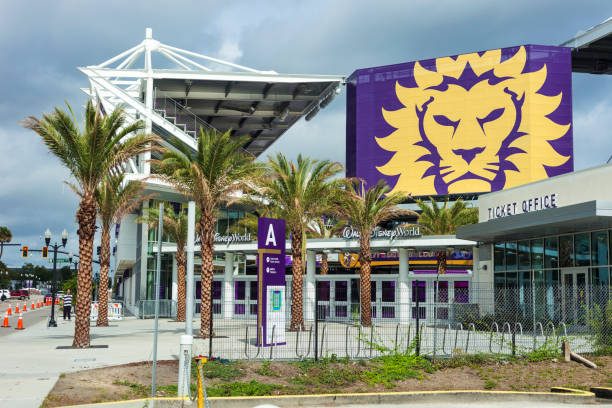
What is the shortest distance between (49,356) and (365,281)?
734 inches

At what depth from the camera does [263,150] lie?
87.4m

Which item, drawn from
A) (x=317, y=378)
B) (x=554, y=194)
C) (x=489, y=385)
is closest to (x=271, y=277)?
(x=317, y=378)

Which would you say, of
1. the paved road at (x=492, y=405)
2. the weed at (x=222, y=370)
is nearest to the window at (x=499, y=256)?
the paved road at (x=492, y=405)

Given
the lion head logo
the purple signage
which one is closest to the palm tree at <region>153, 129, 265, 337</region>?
the purple signage

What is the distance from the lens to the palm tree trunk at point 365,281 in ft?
111

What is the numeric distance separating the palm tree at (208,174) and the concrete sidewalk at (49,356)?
346 centimetres

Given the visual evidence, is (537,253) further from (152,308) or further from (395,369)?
(152,308)

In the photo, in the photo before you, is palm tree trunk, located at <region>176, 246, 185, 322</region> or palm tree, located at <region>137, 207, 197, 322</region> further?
palm tree, located at <region>137, 207, 197, 322</region>

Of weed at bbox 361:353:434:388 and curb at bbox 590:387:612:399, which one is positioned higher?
weed at bbox 361:353:434:388

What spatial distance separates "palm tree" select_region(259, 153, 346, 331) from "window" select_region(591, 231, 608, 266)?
1173 cm

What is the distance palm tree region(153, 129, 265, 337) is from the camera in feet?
90.1

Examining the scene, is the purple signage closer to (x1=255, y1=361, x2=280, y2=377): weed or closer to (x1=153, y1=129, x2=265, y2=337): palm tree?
(x1=153, y1=129, x2=265, y2=337): palm tree

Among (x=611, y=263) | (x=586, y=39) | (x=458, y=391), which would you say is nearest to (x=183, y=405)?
(x=458, y=391)

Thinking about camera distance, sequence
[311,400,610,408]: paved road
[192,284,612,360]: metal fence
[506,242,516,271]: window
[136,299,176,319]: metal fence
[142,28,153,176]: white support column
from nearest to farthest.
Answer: [311,400,610,408]: paved road < [192,284,612,360]: metal fence < [506,242,516,271]: window < [136,299,176,319]: metal fence < [142,28,153,176]: white support column
